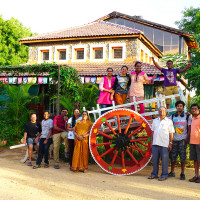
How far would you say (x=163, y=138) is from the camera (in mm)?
5488

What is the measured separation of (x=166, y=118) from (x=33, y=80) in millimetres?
7461

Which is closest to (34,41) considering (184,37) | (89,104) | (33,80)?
(33,80)

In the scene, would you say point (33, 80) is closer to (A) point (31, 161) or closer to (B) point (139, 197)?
(A) point (31, 161)

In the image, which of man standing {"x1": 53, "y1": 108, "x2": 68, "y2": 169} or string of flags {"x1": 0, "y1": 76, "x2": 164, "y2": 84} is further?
string of flags {"x1": 0, "y1": 76, "x2": 164, "y2": 84}

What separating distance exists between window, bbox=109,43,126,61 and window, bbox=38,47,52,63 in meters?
3.74

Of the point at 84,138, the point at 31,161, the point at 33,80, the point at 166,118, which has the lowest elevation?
the point at 31,161

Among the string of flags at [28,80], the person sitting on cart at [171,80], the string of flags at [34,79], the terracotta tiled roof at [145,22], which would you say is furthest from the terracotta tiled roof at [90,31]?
the person sitting on cart at [171,80]

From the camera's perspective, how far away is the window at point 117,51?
14719mm

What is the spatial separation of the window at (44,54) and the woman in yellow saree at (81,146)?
1062cm

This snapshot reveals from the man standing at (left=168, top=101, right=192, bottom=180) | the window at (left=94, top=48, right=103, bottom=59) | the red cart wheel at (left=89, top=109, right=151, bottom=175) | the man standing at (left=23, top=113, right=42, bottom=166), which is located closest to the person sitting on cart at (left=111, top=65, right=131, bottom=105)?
the red cart wheel at (left=89, top=109, right=151, bottom=175)

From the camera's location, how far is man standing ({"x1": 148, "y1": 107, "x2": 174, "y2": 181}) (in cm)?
549

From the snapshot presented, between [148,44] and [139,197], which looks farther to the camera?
[148,44]

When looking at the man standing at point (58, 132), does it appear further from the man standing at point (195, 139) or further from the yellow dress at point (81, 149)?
the man standing at point (195, 139)

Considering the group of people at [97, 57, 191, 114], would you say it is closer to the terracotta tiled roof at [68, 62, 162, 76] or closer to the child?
the child
